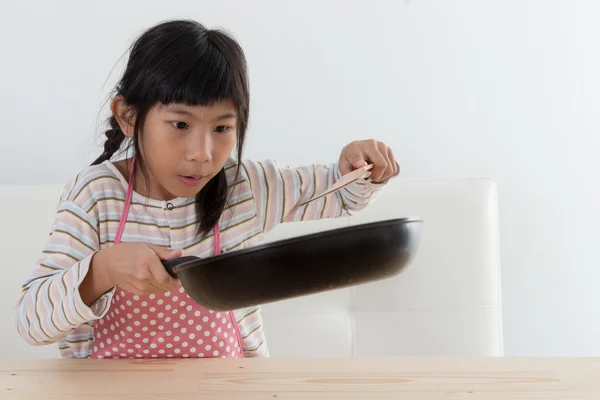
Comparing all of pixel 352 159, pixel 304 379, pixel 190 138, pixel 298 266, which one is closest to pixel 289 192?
pixel 352 159

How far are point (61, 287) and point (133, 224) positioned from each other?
0.20 meters

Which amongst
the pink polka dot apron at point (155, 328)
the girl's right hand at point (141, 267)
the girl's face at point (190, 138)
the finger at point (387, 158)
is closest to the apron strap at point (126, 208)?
the pink polka dot apron at point (155, 328)

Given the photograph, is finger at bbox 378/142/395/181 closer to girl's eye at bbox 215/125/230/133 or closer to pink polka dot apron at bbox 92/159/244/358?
girl's eye at bbox 215/125/230/133

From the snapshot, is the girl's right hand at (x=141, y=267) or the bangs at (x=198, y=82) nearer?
the girl's right hand at (x=141, y=267)

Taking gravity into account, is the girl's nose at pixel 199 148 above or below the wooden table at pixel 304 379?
above

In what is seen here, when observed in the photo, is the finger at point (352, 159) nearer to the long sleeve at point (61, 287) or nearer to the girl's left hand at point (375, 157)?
the girl's left hand at point (375, 157)

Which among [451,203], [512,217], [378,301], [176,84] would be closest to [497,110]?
[512,217]

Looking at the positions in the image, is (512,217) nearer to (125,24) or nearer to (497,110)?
(497,110)

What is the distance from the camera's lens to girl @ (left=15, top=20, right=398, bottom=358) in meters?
0.87

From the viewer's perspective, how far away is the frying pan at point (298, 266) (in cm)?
60

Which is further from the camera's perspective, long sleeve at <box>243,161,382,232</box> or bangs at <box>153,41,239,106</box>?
long sleeve at <box>243,161,382,232</box>

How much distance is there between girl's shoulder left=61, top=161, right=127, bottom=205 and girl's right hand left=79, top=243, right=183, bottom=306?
0.21m

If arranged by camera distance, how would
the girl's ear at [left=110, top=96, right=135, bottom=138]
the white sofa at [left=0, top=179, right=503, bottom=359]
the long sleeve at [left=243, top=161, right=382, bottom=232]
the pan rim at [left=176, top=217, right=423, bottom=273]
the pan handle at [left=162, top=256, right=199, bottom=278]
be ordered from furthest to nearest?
1. the white sofa at [left=0, top=179, right=503, bottom=359]
2. the long sleeve at [left=243, top=161, right=382, bottom=232]
3. the girl's ear at [left=110, top=96, right=135, bottom=138]
4. the pan handle at [left=162, top=256, right=199, bottom=278]
5. the pan rim at [left=176, top=217, right=423, bottom=273]

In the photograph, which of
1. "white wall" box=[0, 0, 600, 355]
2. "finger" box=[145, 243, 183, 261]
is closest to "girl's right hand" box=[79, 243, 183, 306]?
"finger" box=[145, 243, 183, 261]
